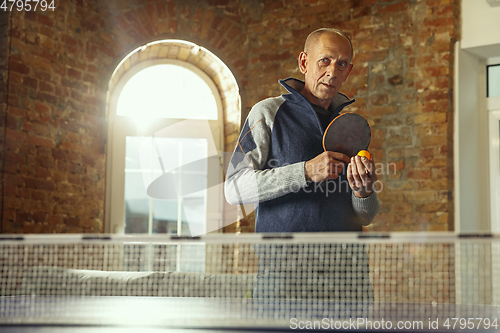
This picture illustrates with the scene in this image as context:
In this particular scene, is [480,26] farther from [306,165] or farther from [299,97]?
[306,165]

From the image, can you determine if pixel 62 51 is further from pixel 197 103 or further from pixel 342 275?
pixel 342 275

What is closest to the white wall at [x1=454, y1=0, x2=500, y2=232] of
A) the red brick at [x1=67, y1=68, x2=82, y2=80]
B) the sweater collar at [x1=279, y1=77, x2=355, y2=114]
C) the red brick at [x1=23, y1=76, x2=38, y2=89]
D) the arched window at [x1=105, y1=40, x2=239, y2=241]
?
the arched window at [x1=105, y1=40, x2=239, y2=241]

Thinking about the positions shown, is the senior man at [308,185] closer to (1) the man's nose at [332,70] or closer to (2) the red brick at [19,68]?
(1) the man's nose at [332,70]

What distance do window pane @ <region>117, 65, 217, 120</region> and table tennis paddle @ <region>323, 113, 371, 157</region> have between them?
11.8 ft

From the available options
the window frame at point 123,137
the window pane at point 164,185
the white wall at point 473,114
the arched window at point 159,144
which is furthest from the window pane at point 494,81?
the window pane at point 164,185

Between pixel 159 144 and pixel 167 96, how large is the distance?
51 cm

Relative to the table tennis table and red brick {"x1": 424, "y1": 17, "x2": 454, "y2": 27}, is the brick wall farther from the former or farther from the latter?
the table tennis table

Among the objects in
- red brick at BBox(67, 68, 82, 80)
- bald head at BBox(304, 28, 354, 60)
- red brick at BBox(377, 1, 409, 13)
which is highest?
red brick at BBox(377, 1, 409, 13)

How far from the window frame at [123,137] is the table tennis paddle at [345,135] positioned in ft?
11.2

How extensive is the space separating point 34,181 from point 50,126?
0.49m

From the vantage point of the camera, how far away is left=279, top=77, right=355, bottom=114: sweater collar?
167 centimetres

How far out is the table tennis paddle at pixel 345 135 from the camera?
1.56 metres

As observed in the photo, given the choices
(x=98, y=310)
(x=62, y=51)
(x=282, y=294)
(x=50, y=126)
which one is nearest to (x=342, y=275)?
(x=282, y=294)

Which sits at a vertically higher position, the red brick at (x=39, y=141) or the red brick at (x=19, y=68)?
the red brick at (x=19, y=68)
